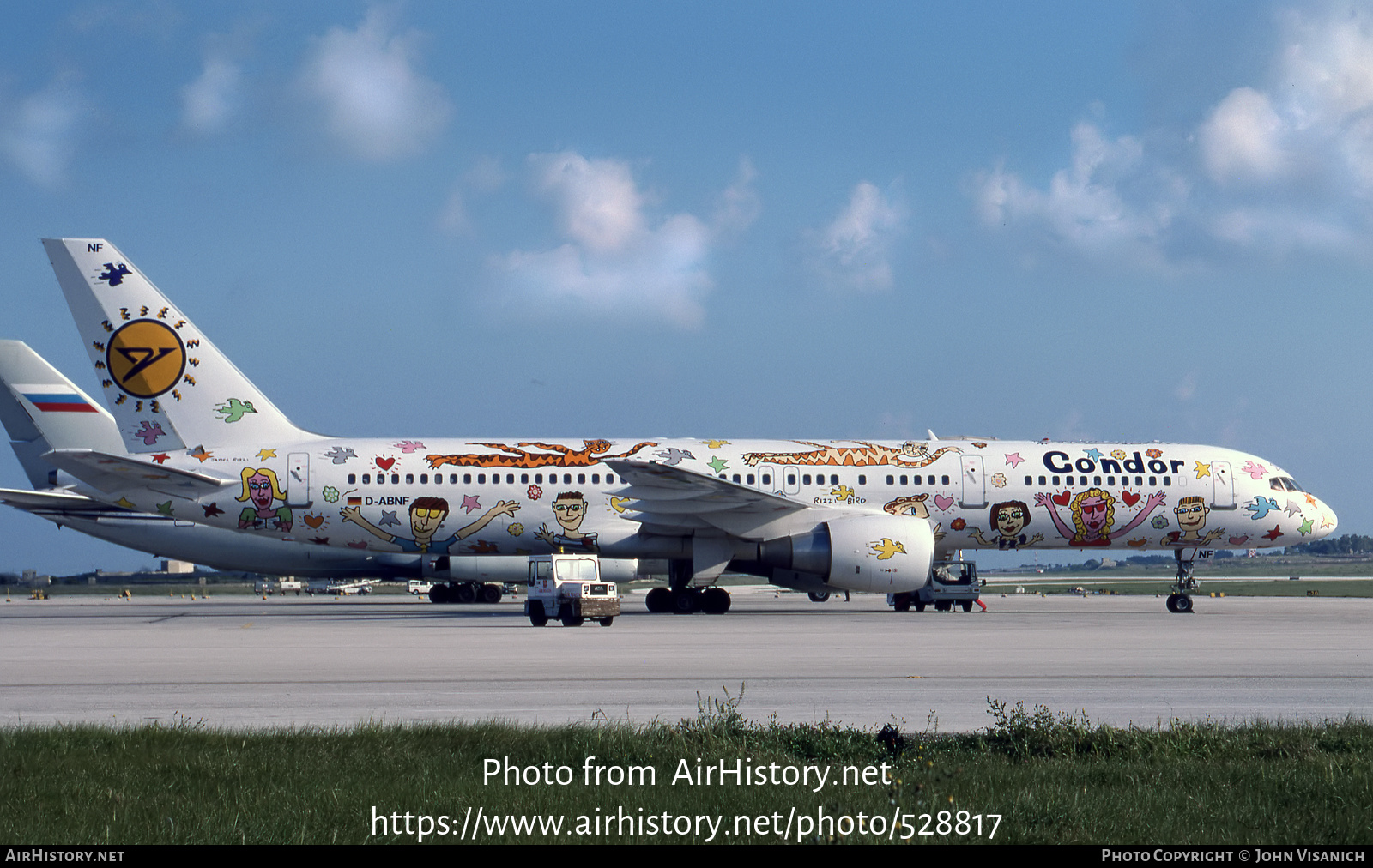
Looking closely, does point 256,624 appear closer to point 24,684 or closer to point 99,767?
point 24,684

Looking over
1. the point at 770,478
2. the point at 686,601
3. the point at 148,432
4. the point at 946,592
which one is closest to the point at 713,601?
the point at 686,601

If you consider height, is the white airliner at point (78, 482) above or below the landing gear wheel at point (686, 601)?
above

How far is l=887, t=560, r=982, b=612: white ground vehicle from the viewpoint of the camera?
37.1 metres

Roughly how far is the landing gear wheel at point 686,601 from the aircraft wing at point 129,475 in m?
11.9

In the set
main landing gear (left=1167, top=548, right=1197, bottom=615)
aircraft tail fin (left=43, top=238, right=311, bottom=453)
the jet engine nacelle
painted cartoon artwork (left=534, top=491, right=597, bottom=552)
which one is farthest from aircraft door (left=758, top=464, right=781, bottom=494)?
aircraft tail fin (left=43, top=238, right=311, bottom=453)

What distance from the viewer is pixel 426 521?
109 ft

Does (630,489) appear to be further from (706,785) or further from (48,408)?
(706,785)

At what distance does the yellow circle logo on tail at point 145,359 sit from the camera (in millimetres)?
32500

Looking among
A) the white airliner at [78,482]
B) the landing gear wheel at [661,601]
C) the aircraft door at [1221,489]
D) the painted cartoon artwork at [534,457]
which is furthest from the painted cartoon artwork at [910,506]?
the white airliner at [78,482]

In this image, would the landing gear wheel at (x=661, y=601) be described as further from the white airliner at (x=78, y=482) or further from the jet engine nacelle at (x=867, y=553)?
the white airliner at (x=78, y=482)

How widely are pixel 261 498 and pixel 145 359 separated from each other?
4.72 metres

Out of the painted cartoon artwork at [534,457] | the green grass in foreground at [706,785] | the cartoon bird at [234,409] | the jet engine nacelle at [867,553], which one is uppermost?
the cartoon bird at [234,409]

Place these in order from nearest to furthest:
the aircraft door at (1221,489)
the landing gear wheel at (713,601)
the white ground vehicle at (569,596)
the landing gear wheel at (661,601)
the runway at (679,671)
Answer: the runway at (679,671) < the white ground vehicle at (569,596) < the landing gear wheel at (661,601) < the landing gear wheel at (713,601) < the aircraft door at (1221,489)

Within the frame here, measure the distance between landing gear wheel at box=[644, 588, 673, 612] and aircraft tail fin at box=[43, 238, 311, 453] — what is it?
36.0 ft
